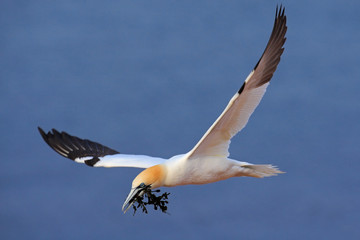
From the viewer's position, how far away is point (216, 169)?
866 centimetres

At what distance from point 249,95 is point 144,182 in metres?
1.68

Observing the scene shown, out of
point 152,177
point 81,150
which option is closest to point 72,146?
point 81,150

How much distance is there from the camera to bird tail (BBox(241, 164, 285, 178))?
879 centimetres

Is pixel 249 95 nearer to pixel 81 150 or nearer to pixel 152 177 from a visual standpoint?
Result: pixel 152 177

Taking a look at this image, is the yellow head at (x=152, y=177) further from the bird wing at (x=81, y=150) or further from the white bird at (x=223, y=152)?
the bird wing at (x=81, y=150)

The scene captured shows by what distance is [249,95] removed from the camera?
8.20 m

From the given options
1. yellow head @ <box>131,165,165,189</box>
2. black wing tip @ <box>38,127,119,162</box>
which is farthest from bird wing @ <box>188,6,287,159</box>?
black wing tip @ <box>38,127,119,162</box>

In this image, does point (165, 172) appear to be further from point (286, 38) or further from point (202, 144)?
point (286, 38)

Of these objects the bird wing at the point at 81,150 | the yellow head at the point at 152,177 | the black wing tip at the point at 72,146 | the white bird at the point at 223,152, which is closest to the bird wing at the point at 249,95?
the white bird at the point at 223,152

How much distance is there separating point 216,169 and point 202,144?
45 centimetres

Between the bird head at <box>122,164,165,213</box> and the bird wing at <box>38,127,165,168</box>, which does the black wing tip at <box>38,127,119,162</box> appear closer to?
the bird wing at <box>38,127,165,168</box>

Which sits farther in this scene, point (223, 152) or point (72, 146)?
point (72, 146)

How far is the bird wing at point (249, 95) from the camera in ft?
26.2

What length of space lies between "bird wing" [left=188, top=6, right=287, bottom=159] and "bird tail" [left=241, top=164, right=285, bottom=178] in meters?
0.55
